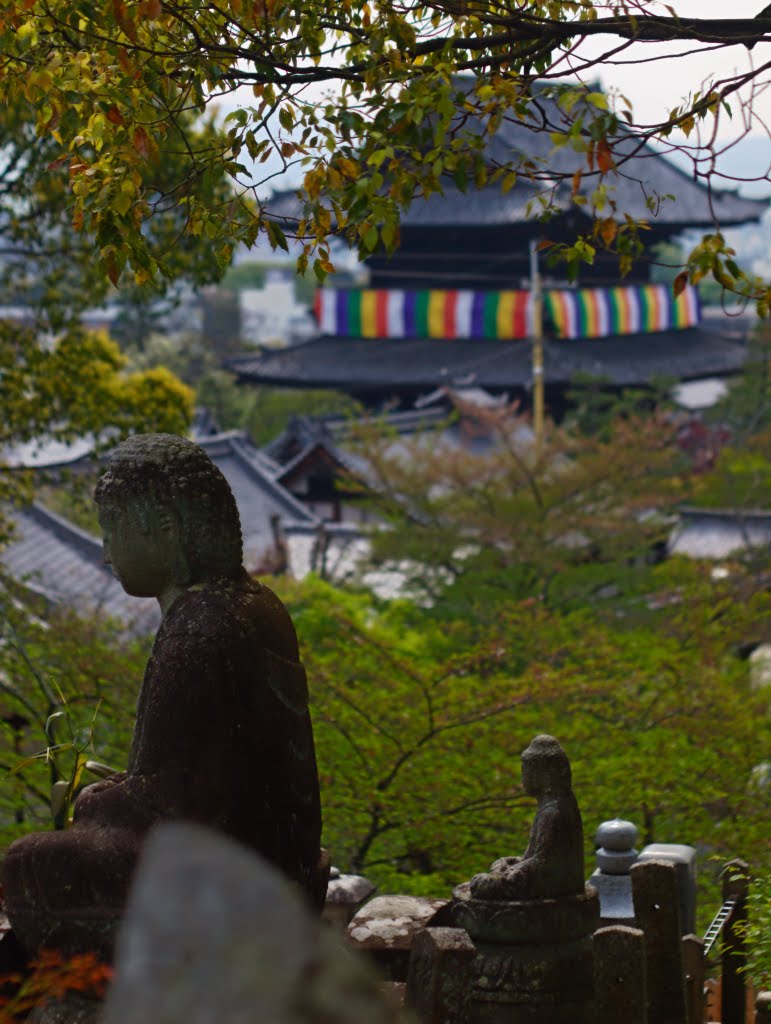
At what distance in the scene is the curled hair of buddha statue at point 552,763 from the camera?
16.4ft

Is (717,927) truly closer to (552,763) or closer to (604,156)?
(552,763)

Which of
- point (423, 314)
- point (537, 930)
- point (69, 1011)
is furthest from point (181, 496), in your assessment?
point (423, 314)

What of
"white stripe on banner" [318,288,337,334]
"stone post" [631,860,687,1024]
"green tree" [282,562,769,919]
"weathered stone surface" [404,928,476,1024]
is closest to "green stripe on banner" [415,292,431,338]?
"white stripe on banner" [318,288,337,334]

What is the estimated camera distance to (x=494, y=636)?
39.6 feet

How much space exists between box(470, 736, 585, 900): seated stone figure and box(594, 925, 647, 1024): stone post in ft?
1.31

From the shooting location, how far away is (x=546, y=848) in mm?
4922

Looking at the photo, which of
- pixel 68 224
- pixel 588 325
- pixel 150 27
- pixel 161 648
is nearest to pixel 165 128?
pixel 150 27

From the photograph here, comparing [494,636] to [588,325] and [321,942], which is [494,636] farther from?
[588,325]

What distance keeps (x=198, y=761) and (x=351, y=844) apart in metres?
5.42

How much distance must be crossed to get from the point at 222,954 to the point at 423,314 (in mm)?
36492

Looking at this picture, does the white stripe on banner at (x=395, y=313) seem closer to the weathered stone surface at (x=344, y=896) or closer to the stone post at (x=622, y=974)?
the weathered stone surface at (x=344, y=896)

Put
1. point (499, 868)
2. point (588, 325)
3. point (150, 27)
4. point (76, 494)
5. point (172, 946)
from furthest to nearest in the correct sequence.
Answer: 1. point (588, 325)
2. point (76, 494)
3. point (150, 27)
4. point (499, 868)
5. point (172, 946)

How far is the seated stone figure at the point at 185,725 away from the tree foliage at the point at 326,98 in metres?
1.26

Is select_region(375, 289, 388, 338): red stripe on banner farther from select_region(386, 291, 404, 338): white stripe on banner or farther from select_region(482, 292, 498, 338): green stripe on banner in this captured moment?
select_region(482, 292, 498, 338): green stripe on banner
